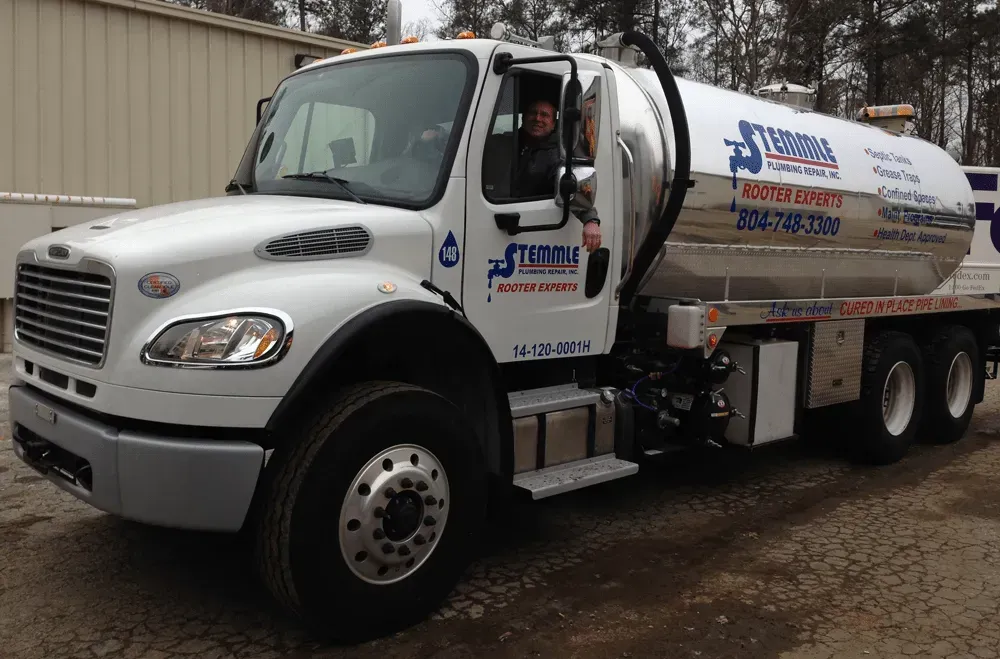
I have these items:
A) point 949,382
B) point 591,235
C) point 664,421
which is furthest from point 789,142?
point 949,382

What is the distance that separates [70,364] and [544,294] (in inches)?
92.6

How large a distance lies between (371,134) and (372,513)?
1940 mm

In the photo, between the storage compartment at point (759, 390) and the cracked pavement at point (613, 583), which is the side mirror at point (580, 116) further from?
the storage compartment at point (759, 390)

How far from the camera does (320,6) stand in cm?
2856

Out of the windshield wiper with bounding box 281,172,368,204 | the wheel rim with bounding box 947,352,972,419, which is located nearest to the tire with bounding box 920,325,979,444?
the wheel rim with bounding box 947,352,972,419

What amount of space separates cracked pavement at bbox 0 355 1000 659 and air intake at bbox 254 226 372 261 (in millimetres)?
1662

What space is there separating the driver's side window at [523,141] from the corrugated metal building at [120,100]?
8.18 m

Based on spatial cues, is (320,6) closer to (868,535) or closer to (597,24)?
(597,24)

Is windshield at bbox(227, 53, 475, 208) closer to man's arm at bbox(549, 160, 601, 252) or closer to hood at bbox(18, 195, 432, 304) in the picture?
hood at bbox(18, 195, 432, 304)

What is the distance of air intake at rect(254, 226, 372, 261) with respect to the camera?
379cm

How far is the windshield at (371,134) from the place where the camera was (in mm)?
4414

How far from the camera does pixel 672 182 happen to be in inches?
215

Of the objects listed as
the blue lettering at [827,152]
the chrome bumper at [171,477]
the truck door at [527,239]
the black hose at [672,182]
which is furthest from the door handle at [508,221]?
the blue lettering at [827,152]

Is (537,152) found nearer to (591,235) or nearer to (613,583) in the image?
(591,235)
